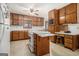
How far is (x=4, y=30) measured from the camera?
196 cm

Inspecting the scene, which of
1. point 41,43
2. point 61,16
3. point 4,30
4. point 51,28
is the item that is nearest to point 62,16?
point 61,16

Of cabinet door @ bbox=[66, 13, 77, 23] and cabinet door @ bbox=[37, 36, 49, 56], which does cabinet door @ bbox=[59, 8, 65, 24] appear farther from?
cabinet door @ bbox=[37, 36, 49, 56]

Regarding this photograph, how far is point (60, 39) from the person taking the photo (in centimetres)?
189

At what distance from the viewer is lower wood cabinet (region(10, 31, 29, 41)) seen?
1.92 meters

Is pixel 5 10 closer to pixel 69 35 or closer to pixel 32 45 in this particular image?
pixel 32 45

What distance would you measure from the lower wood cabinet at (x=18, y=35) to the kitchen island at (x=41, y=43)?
0.16 metres

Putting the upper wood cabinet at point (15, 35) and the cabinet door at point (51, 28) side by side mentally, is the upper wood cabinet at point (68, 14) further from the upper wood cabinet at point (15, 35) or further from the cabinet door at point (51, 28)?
the upper wood cabinet at point (15, 35)

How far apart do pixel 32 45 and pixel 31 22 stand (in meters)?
0.41

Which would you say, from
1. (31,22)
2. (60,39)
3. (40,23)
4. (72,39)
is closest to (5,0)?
(31,22)

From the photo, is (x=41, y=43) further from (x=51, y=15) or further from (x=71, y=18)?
(x=71, y=18)

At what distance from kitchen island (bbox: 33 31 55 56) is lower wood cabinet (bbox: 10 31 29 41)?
163mm

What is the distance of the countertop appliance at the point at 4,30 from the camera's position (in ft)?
6.31

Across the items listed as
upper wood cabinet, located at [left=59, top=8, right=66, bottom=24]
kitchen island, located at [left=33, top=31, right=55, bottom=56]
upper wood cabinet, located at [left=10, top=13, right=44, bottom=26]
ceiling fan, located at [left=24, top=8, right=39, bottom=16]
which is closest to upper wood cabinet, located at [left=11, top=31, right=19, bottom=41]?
upper wood cabinet, located at [left=10, top=13, right=44, bottom=26]

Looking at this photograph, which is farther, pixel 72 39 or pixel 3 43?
pixel 3 43
